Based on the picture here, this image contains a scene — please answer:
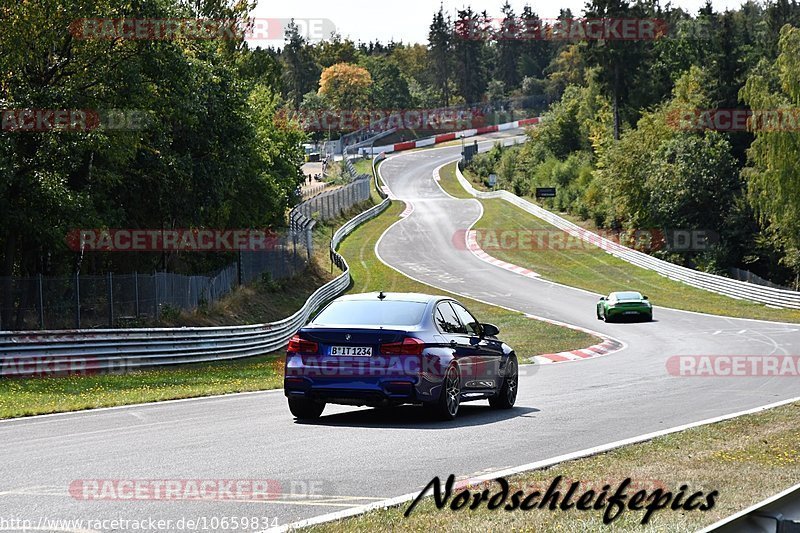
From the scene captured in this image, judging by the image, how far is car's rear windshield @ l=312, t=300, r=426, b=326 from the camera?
13.4 m

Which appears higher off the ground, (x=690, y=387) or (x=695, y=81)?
(x=695, y=81)

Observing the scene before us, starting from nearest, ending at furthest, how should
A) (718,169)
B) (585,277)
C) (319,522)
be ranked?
(319,522), (585,277), (718,169)

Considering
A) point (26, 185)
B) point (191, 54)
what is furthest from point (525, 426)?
point (191, 54)

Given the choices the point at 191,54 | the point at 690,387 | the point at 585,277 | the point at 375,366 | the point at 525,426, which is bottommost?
the point at 585,277

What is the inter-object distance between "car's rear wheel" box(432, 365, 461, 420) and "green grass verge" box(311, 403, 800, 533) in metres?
2.82

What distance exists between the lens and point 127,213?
124 ft

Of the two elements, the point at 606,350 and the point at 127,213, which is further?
the point at 127,213

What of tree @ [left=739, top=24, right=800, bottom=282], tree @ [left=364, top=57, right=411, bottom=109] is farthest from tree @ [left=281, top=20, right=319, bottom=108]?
tree @ [left=739, top=24, right=800, bottom=282]

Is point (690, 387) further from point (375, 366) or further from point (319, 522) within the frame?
point (319, 522)

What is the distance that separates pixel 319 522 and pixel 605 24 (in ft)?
289

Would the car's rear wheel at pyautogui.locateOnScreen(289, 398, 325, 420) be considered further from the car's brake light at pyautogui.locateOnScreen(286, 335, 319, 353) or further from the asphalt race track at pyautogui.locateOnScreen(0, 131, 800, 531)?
the car's brake light at pyautogui.locateOnScreen(286, 335, 319, 353)

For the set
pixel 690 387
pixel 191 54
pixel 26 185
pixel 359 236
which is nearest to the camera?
pixel 690 387

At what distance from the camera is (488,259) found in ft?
220

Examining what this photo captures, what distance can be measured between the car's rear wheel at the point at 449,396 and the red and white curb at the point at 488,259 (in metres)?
46.3
